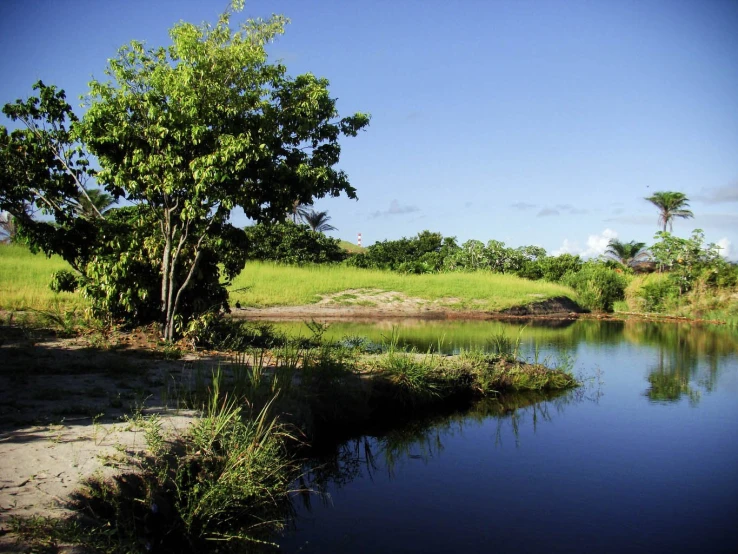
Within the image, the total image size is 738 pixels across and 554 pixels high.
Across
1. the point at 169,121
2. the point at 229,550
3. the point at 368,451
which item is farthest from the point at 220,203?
the point at 229,550

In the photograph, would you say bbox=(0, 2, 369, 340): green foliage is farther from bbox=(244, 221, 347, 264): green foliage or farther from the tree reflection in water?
bbox=(244, 221, 347, 264): green foliage

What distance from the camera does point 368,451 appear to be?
29.5 ft

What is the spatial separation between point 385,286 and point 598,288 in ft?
40.6

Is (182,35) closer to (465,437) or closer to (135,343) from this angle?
(135,343)

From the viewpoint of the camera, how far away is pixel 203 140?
425 inches

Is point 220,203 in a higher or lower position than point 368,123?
lower

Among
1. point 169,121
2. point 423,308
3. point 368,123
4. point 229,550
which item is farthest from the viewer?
point 423,308

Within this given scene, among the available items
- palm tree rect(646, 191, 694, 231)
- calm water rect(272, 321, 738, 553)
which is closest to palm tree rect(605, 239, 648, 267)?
palm tree rect(646, 191, 694, 231)

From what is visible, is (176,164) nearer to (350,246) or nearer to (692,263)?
(692,263)

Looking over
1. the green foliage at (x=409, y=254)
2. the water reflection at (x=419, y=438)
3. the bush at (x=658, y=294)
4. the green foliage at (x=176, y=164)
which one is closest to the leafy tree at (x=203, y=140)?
the green foliage at (x=176, y=164)

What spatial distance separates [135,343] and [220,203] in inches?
118

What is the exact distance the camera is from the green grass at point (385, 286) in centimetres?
2808

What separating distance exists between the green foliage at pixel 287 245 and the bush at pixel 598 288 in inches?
615

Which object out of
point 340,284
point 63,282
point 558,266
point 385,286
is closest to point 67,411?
point 63,282
